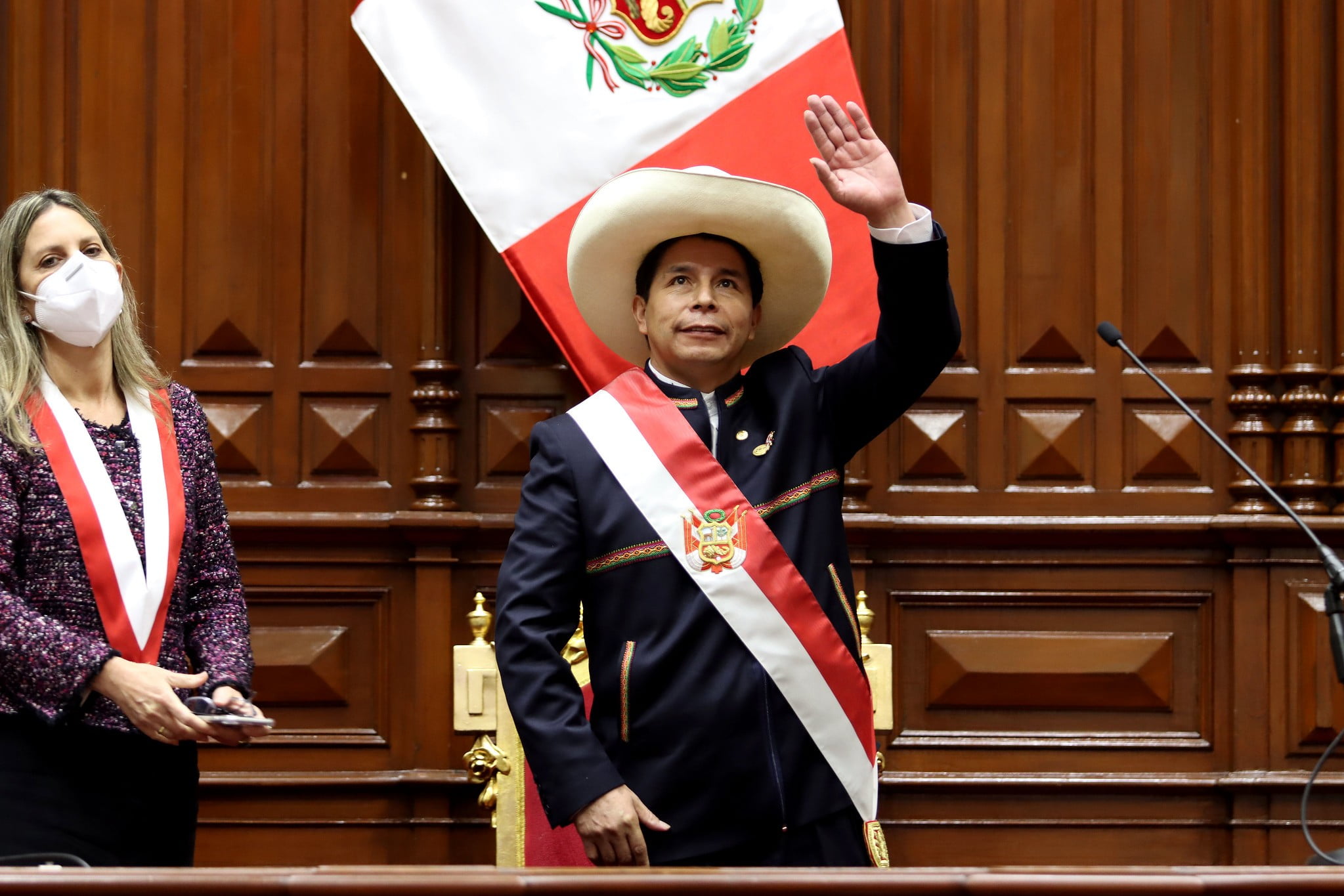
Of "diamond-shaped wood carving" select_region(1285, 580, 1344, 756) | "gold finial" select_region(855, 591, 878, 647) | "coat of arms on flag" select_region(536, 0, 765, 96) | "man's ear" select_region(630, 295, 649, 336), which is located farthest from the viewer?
"diamond-shaped wood carving" select_region(1285, 580, 1344, 756)

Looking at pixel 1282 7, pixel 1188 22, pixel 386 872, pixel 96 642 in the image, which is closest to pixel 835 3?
pixel 1188 22

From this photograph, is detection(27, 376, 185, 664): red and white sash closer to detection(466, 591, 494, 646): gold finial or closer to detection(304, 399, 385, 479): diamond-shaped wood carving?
detection(466, 591, 494, 646): gold finial

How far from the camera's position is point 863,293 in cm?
294

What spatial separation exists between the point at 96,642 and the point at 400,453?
1.48 m

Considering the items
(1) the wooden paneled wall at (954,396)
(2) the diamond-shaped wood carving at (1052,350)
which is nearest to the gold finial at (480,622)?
(1) the wooden paneled wall at (954,396)

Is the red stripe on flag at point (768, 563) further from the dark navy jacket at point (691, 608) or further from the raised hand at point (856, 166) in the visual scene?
the raised hand at point (856, 166)

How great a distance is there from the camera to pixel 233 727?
6.19 feet

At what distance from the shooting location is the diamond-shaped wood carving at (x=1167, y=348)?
340 centimetres

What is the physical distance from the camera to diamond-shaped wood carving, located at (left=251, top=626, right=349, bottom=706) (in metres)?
3.31

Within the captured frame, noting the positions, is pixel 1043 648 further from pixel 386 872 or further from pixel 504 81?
pixel 386 872

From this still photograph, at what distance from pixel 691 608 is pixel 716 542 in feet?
0.33

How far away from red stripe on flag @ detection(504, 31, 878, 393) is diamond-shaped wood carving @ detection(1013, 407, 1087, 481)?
69 cm

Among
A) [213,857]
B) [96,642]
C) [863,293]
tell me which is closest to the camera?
[96,642]

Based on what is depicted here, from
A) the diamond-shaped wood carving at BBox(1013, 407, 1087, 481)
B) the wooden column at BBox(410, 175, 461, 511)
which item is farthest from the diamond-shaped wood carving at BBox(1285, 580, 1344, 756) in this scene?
the wooden column at BBox(410, 175, 461, 511)
